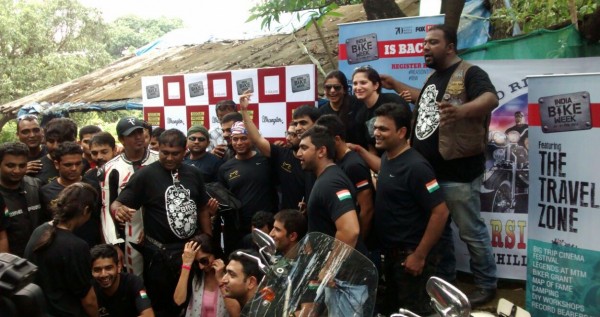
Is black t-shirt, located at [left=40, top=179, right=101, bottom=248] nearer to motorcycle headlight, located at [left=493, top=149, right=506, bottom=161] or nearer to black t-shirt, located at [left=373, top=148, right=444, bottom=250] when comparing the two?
black t-shirt, located at [left=373, top=148, right=444, bottom=250]

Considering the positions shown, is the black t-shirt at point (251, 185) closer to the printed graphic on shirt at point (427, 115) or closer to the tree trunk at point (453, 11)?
the printed graphic on shirt at point (427, 115)

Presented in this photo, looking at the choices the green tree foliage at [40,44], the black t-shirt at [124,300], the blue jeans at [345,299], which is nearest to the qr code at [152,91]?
the black t-shirt at [124,300]

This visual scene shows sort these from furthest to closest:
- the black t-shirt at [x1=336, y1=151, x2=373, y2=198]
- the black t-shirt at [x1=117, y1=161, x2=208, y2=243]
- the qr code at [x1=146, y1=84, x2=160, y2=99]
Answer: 1. the qr code at [x1=146, y1=84, x2=160, y2=99]
2. the black t-shirt at [x1=117, y1=161, x2=208, y2=243]
3. the black t-shirt at [x1=336, y1=151, x2=373, y2=198]

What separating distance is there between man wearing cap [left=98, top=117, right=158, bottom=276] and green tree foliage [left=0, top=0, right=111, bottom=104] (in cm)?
1611

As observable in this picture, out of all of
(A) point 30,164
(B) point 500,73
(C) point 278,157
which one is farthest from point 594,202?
(A) point 30,164

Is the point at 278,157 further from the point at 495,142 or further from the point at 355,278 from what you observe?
the point at 355,278

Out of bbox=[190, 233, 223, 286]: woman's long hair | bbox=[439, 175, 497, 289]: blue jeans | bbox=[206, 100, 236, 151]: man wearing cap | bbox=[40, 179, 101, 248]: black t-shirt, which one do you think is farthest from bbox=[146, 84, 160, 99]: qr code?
bbox=[439, 175, 497, 289]: blue jeans

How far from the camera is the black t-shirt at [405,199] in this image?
4.08m

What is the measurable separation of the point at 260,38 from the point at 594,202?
257 inches

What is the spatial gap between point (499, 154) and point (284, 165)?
169 cm

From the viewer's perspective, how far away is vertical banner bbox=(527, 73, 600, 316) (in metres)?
4.18

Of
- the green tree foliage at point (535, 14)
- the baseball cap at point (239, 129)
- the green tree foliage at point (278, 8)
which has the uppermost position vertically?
the green tree foliage at point (278, 8)

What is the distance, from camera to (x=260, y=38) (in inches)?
390

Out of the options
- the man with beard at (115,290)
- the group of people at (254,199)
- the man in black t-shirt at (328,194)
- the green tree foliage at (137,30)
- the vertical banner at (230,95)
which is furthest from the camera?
the green tree foliage at (137,30)
